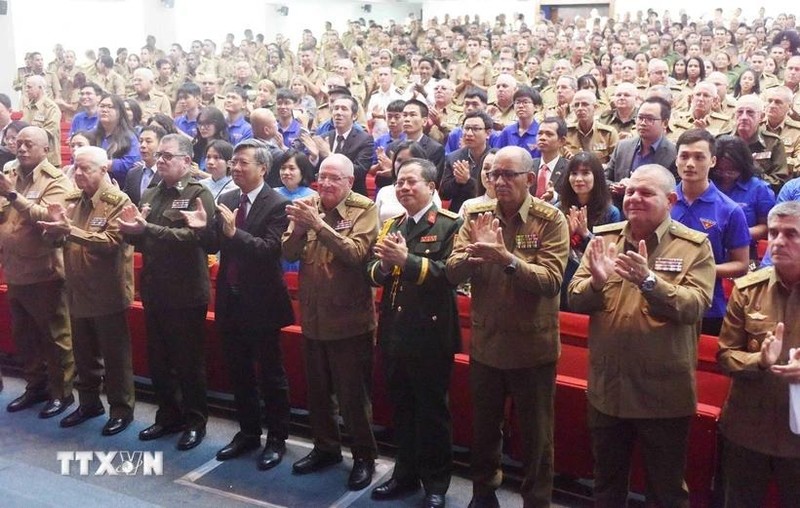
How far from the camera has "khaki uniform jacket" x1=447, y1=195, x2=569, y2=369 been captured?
274 centimetres

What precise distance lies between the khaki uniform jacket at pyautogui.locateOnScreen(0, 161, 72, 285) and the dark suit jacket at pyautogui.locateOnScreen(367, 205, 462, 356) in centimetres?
198

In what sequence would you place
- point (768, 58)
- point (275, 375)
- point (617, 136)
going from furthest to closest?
point (768, 58) < point (617, 136) < point (275, 375)

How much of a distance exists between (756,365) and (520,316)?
80 cm

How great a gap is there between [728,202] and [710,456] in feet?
3.51

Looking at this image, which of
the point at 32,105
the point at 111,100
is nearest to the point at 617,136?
the point at 111,100

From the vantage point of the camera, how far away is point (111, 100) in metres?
5.37

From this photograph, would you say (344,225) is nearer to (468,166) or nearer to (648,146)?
(468,166)

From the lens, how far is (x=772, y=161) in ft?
15.3

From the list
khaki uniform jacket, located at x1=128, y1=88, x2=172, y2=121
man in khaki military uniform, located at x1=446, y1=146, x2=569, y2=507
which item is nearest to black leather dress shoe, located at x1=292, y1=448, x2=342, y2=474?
man in khaki military uniform, located at x1=446, y1=146, x2=569, y2=507

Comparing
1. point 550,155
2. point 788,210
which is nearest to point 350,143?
point 550,155

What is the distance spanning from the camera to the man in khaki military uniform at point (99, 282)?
3703 mm

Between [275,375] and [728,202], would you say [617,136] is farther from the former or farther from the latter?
[275,375]

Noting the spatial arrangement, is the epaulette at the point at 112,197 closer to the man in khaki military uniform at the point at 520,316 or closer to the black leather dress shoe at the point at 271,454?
the black leather dress shoe at the point at 271,454

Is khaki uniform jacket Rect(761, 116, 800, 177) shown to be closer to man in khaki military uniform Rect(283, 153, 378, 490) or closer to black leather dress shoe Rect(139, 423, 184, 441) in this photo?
man in khaki military uniform Rect(283, 153, 378, 490)
